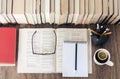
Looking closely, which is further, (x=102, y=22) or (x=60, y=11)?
(x=102, y=22)

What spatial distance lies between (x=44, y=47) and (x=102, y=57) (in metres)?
0.27

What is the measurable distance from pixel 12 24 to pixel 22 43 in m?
0.10

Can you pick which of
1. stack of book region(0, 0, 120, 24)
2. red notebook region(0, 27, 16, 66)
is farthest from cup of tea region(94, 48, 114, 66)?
red notebook region(0, 27, 16, 66)

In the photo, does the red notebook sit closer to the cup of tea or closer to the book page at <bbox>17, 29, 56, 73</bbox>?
the book page at <bbox>17, 29, 56, 73</bbox>

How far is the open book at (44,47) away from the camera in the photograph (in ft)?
3.91

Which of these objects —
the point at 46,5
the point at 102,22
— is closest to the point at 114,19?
the point at 102,22

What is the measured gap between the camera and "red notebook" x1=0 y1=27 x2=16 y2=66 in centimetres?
117

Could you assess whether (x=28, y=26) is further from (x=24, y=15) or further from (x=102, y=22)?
(x=102, y=22)

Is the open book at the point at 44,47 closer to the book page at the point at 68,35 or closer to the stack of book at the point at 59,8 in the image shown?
the book page at the point at 68,35

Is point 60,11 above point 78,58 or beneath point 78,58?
above

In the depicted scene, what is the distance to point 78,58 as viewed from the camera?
46.8 inches

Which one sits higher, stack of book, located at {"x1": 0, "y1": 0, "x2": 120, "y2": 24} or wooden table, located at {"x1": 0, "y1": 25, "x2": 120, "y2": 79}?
stack of book, located at {"x1": 0, "y1": 0, "x2": 120, "y2": 24}

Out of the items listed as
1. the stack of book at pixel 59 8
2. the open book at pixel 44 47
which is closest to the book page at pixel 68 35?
the open book at pixel 44 47

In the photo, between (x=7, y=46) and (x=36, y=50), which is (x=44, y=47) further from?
(x=7, y=46)
